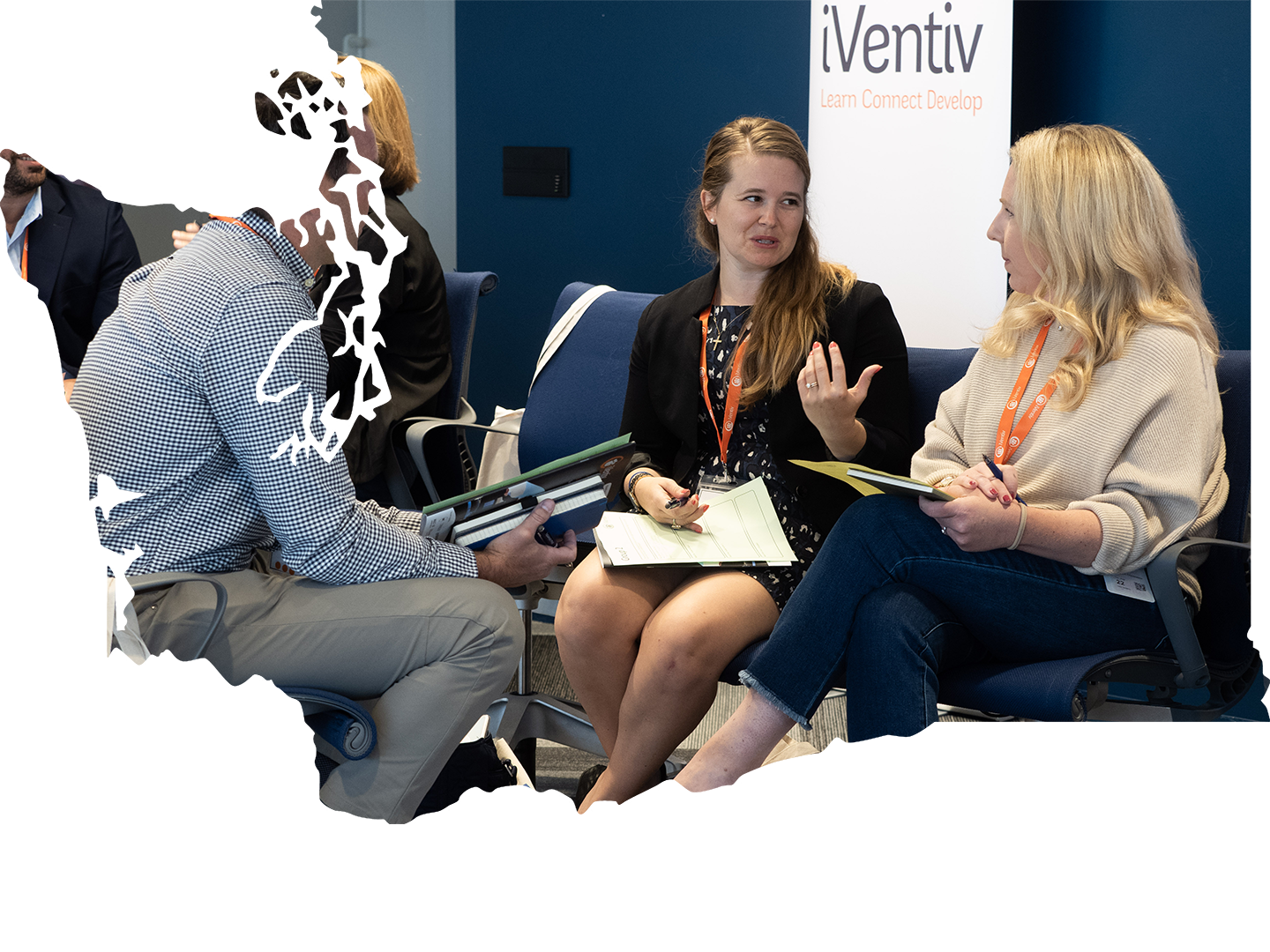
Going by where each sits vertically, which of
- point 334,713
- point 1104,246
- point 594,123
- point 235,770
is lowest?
point 235,770

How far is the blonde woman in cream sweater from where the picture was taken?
186 cm

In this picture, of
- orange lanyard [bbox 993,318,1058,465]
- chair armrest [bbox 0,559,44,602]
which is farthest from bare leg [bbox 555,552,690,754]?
chair armrest [bbox 0,559,44,602]

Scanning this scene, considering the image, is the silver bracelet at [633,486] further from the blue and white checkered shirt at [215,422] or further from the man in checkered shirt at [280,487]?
the blue and white checkered shirt at [215,422]

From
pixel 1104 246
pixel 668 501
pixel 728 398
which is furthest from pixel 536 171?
pixel 1104 246

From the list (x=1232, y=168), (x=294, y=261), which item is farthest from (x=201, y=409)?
(x=1232, y=168)

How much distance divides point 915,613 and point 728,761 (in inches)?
15.5

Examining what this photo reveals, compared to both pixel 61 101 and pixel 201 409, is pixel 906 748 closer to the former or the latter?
pixel 201 409

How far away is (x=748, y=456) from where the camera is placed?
2371 mm

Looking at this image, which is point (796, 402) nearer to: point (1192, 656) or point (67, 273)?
point (1192, 656)

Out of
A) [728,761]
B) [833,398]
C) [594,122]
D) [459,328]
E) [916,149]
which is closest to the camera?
[728,761]

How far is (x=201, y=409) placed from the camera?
5.82ft

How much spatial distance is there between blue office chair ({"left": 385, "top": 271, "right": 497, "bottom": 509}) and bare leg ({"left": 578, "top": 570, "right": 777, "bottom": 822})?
95 cm

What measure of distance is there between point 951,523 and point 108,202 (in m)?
2.44

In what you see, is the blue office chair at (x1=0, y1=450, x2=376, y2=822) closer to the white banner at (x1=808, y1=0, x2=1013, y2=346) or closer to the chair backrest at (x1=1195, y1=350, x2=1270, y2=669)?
the chair backrest at (x1=1195, y1=350, x2=1270, y2=669)
